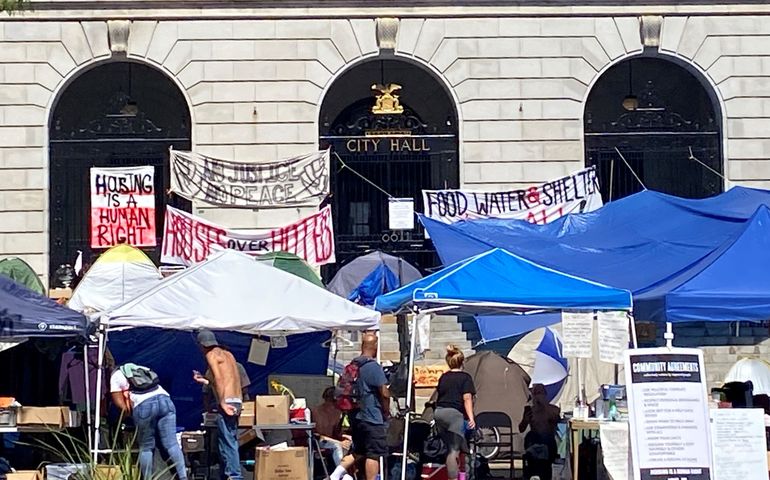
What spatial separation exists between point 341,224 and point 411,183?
70.3 inches

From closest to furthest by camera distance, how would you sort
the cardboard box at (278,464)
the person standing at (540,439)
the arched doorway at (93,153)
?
the cardboard box at (278,464), the person standing at (540,439), the arched doorway at (93,153)

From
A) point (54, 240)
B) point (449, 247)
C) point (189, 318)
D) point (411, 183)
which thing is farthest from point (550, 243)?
point (54, 240)

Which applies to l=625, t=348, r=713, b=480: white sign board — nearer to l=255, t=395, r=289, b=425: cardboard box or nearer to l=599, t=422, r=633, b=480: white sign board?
l=599, t=422, r=633, b=480: white sign board

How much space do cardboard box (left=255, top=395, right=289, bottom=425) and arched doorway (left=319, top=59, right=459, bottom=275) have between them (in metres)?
11.8

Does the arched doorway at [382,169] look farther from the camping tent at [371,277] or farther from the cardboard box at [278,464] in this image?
the cardboard box at [278,464]

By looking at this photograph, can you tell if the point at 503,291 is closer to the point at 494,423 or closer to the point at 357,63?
the point at 494,423

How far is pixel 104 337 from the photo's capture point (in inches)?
575

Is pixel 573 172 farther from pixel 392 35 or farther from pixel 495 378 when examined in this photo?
pixel 495 378

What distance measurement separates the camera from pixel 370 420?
14594 mm

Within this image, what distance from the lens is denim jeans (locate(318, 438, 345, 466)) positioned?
630 inches

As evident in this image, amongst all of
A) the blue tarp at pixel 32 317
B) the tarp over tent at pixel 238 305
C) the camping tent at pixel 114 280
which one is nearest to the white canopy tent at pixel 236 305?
the tarp over tent at pixel 238 305

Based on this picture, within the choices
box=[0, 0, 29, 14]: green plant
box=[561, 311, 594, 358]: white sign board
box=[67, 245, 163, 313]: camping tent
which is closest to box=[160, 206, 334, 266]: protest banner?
box=[67, 245, 163, 313]: camping tent

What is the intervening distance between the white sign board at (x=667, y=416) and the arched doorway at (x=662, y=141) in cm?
1482

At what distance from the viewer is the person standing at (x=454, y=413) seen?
47.5ft
